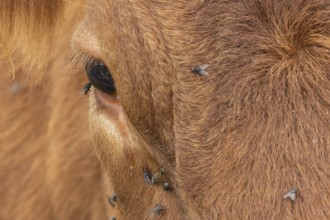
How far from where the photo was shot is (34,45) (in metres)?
2.96

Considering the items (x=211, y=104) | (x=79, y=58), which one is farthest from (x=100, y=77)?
(x=211, y=104)

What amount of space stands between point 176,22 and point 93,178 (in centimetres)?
152

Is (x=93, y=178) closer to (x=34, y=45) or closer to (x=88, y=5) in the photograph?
(x=34, y=45)

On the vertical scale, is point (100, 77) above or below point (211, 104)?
below

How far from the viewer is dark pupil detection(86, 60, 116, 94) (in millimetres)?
2242

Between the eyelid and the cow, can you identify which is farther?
the eyelid

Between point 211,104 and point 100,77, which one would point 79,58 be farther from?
point 211,104

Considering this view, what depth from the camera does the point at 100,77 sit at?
2264 millimetres

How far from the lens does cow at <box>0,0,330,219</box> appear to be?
1.77m

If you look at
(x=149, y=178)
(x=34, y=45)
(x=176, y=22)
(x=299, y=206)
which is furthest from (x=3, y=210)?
(x=299, y=206)

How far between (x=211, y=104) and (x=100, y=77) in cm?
52

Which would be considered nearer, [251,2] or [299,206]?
[299,206]

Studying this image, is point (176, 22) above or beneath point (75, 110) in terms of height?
above

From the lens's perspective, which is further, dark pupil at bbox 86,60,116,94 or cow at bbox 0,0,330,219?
dark pupil at bbox 86,60,116,94
